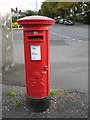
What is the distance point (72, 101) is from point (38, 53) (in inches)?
55.7

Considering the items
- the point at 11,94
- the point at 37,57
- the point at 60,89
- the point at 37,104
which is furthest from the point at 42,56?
the point at 60,89

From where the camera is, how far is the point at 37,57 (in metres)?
2.70

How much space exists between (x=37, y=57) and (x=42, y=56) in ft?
0.32

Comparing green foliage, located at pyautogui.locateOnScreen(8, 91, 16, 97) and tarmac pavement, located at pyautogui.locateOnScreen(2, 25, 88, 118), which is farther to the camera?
green foliage, located at pyautogui.locateOnScreen(8, 91, 16, 97)

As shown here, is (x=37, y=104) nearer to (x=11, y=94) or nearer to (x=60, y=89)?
(x=11, y=94)

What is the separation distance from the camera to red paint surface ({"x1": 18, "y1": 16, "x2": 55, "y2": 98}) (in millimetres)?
2529

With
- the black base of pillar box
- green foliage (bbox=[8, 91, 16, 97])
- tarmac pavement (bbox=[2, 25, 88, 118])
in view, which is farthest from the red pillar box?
green foliage (bbox=[8, 91, 16, 97])

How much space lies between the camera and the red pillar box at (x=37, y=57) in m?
2.54

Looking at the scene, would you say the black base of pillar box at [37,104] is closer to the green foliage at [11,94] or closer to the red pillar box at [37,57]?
the red pillar box at [37,57]

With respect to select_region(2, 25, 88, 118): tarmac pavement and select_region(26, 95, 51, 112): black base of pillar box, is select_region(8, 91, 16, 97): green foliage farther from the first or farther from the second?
select_region(26, 95, 51, 112): black base of pillar box

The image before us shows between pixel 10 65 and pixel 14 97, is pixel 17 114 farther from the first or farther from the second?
pixel 10 65

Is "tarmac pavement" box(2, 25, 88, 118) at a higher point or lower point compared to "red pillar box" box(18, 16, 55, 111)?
lower

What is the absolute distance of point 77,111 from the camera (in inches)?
115

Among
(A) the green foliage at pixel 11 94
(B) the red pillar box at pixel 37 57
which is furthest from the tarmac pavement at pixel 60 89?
(B) the red pillar box at pixel 37 57
